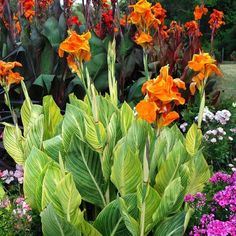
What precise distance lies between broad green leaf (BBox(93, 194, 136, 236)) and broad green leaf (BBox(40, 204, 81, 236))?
0.17m

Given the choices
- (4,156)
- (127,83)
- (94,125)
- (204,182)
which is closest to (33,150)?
(94,125)

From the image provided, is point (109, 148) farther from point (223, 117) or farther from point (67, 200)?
point (223, 117)

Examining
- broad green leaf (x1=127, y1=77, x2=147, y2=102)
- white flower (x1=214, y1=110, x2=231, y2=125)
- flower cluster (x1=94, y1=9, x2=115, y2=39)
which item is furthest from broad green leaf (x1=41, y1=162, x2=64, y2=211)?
flower cluster (x1=94, y1=9, x2=115, y2=39)

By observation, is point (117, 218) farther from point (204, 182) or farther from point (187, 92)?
point (187, 92)

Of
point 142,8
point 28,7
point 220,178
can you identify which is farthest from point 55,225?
point 28,7

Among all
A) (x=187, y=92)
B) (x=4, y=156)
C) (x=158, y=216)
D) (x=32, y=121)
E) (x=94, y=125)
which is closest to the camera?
(x=158, y=216)

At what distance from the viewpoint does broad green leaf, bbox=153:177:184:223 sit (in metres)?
2.37

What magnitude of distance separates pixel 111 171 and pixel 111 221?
0.24 meters

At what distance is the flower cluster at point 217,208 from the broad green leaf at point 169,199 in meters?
0.09

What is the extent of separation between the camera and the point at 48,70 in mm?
4430

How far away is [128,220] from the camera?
7.70 ft

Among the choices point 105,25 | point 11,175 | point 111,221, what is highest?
point 105,25

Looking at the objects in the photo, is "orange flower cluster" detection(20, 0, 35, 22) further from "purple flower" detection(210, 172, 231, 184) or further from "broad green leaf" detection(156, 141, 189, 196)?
"purple flower" detection(210, 172, 231, 184)

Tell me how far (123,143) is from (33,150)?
20.8 inches
